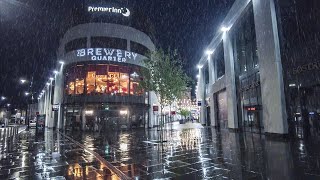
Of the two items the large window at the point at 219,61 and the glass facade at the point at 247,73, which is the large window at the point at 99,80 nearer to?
the large window at the point at 219,61

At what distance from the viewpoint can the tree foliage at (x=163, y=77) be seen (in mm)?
18453

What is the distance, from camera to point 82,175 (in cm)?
769

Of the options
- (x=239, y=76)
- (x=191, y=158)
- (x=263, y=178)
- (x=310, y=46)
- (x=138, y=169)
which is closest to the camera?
(x=263, y=178)

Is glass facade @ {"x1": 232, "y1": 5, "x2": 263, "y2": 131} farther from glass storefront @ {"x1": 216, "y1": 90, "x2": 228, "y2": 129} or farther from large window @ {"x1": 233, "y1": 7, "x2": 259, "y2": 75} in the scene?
glass storefront @ {"x1": 216, "y1": 90, "x2": 228, "y2": 129}

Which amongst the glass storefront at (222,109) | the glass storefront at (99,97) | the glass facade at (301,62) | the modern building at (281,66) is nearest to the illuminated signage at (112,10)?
the glass storefront at (99,97)

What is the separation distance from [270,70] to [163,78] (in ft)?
25.0

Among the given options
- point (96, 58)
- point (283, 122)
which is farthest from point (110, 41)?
point (283, 122)

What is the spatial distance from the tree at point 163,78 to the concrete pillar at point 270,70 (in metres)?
6.39

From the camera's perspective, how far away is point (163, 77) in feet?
60.6

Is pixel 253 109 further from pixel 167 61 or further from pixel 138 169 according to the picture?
pixel 138 169

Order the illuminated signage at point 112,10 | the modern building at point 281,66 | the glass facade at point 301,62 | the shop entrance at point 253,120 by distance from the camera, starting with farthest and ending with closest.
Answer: the illuminated signage at point 112,10, the shop entrance at point 253,120, the modern building at point 281,66, the glass facade at point 301,62

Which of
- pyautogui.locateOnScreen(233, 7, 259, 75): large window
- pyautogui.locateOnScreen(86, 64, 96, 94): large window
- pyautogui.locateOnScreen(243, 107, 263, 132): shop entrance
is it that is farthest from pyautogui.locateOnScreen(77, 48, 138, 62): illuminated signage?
pyautogui.locateOnScreen(243, 107, 263, 132): shop entrance

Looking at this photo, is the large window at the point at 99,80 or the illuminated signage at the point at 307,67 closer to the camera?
the illuminated signage at the point at 307,67

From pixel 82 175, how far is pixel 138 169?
1.84 m
